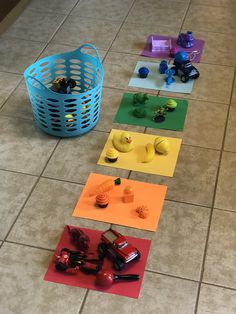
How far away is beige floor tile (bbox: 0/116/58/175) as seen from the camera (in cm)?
178

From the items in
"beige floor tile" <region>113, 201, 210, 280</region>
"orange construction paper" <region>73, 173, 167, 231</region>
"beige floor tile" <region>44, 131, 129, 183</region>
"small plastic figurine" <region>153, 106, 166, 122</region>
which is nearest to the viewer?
"beige floor tile" <region>113, 201, 210, 280</region>

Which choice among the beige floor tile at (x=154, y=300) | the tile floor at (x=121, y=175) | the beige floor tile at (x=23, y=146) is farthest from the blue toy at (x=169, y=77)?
the beige floor tile at (x=154, y=300)

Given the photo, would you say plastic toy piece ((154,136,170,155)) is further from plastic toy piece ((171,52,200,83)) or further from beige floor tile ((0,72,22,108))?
beige floor tile ((0,72,22,108))

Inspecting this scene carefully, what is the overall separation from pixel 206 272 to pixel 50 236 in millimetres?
498

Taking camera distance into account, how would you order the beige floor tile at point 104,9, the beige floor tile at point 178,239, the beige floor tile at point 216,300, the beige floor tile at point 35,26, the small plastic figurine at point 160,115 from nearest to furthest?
the beige floor tile at point 216,300, the beige floor tile at point 178,239, the small plastic figurine at point 160,115, the beige floor tile at point 35,26, the beige floor tile at point 104,9

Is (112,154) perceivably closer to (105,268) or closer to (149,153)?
(149,153)

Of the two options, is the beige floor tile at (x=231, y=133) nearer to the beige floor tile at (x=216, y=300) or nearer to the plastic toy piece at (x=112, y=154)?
the plastic toy piece at (x=112, y=154)

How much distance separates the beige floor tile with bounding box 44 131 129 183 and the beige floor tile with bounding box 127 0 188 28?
3.25 ft

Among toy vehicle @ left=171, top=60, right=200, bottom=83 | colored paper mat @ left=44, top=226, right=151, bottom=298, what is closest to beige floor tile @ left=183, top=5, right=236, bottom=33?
toy vehicle @ left=171, top=60, right=200, bottom=83

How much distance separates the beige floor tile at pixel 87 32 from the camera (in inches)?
97.2

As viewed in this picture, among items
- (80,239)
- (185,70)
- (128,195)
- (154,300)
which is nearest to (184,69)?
(185,70)

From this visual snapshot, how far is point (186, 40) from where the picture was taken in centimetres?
237

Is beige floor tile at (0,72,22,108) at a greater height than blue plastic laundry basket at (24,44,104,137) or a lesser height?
lesser

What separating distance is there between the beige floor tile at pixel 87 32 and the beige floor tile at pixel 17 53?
132mm
